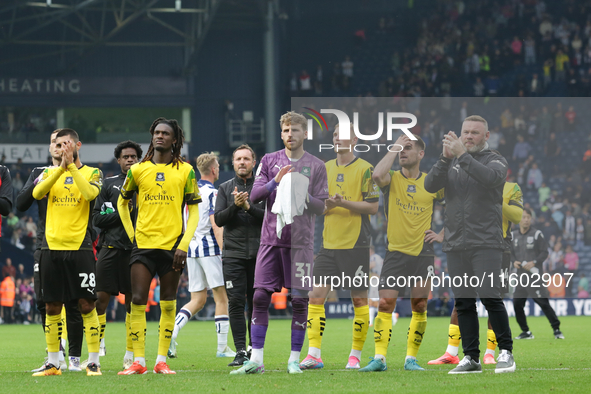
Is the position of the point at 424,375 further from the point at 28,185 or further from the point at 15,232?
the point at 15,232

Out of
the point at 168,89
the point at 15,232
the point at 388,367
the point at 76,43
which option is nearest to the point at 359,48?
the point at 168,89

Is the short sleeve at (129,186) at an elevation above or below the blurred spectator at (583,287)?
above

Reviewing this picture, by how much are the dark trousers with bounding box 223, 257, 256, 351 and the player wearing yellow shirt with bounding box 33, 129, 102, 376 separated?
147 centimetres

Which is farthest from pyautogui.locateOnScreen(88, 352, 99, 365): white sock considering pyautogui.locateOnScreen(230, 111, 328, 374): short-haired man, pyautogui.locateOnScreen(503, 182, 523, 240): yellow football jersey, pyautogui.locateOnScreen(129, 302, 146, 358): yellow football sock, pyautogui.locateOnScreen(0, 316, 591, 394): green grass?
pyautogui.locateOnScreen(503, 182, 523, 240): yellow football jersey

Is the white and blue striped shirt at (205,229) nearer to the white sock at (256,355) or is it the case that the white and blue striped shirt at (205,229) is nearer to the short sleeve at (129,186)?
the short sleeve at (129,186)

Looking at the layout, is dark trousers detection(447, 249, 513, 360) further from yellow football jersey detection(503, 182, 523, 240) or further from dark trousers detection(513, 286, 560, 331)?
dark trousers detection(513, 286, 560, 331)

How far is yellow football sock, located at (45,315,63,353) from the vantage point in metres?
7.59

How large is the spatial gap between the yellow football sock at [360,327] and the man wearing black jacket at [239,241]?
46.8 inches

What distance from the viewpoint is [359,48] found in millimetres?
36781

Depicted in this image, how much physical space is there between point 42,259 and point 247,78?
91.4ft

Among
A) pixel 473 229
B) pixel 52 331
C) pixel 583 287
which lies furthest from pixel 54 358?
pixel 583 287

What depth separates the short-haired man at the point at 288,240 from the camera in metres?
7.42

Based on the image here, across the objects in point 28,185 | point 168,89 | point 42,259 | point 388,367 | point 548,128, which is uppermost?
point 168,89

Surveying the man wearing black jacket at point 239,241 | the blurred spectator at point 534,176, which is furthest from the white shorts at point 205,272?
the blurred spectator at point 534,176
